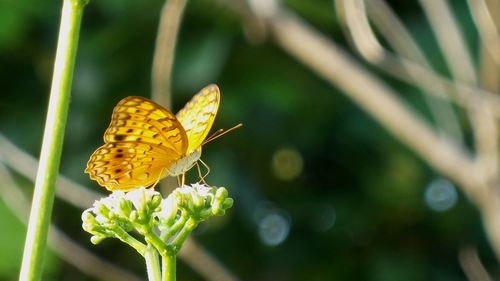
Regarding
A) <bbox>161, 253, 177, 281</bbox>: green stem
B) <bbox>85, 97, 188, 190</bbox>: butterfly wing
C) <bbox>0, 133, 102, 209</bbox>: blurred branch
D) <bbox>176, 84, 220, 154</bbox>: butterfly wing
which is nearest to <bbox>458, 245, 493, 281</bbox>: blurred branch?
<bbox>0, 133, 102, 209</bbox>: blurred branch

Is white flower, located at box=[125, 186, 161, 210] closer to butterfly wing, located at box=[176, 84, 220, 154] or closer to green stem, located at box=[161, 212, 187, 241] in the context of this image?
green stem, located at box=[161, 212, 187, 241]

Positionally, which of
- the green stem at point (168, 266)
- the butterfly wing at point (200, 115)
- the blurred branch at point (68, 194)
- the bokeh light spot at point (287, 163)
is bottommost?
the green stem at point (168, 266)

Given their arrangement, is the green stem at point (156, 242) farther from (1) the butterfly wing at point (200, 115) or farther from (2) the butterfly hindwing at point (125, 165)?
(1) the butterfly wing at point (200, 115)

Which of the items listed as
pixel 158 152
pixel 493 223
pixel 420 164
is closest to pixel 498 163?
pixel 493 223

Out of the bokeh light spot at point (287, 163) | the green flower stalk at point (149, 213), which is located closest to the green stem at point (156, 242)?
the green flower stalk at point (149, 213)

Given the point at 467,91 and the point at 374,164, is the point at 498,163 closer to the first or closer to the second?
the point at 467,91
